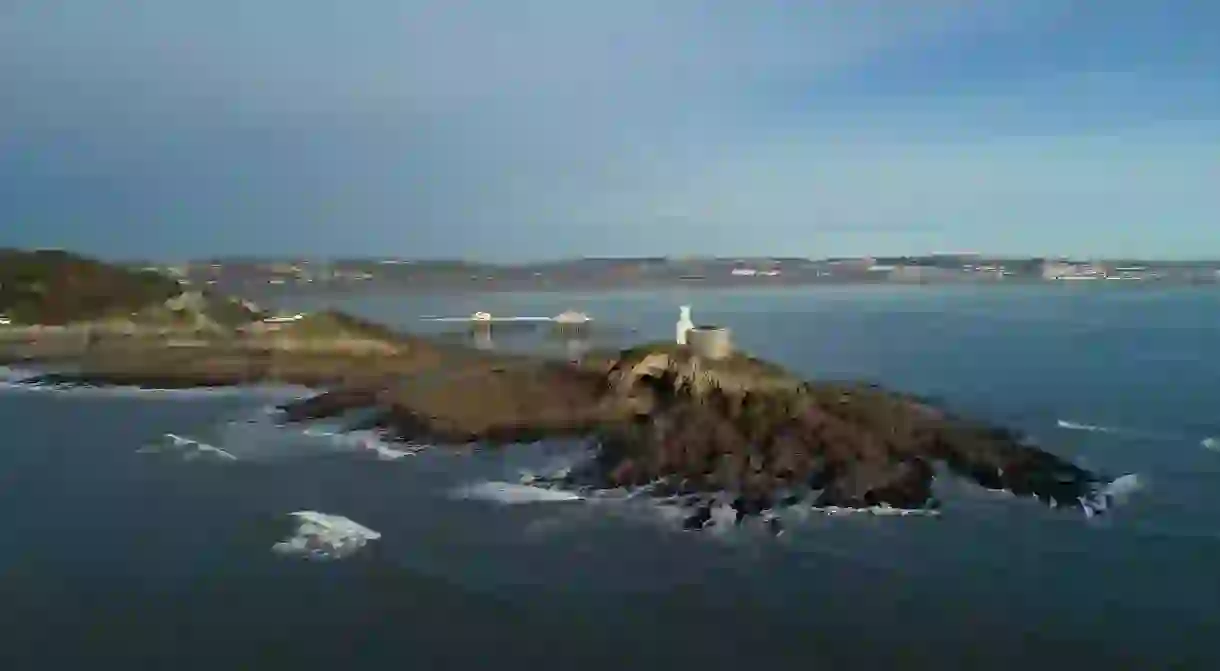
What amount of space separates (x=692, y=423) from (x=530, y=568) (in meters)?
4.23

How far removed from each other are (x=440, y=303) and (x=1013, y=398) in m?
41.3

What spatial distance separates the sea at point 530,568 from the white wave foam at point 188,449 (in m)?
0.07

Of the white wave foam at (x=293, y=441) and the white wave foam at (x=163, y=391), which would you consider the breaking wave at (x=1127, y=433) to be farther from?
the white wave foam at (x=163, y=391)

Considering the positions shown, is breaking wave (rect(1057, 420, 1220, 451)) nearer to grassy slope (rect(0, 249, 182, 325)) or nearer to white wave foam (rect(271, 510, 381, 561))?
white wave foam (rect(271, 510, 381, 561))

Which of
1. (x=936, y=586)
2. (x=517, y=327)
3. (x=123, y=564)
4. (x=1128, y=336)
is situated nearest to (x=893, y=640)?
(x=936, y=586)

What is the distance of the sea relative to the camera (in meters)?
7.50

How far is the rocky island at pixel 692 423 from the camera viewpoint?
37.2 feet

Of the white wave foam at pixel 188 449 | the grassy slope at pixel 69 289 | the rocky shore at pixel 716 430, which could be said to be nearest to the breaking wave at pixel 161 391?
the rocky shore at pixel 716 430

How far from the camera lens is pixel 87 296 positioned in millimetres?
32625

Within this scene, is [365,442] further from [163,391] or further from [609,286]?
[609,286]

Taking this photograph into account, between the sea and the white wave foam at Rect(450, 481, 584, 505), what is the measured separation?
5 cm

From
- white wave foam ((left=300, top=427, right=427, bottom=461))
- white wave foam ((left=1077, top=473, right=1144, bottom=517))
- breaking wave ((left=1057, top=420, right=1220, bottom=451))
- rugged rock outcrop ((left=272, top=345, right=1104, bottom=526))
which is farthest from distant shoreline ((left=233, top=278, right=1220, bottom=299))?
white wave foam ((left=1077, top=473, right=1144, bottom=517))

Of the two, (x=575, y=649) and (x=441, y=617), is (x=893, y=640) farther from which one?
(x=441, y=617)

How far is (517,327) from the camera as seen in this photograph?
125ft
